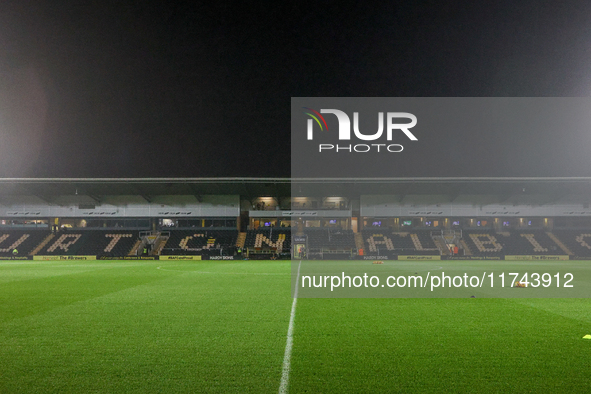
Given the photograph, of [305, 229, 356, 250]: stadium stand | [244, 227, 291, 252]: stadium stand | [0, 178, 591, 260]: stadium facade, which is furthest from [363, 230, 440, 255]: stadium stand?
[244, 227, 291, 252]: stadium stand

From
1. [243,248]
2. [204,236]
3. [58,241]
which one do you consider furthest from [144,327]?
[58,241]

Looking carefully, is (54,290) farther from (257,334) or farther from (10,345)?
(257,334)

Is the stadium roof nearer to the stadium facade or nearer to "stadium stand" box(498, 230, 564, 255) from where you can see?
the stadium facade

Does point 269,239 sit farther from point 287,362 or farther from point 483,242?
point 287,362

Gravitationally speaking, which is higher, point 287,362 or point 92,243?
point 287,362

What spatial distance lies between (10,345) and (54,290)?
7.88 m

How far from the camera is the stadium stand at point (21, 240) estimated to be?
4399 centimetres

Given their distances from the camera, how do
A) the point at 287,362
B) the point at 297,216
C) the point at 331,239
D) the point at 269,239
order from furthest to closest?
the point at 297,216, the point at 269,239, the point at 331,239, the point at 287,362

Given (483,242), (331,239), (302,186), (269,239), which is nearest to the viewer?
(331,239)

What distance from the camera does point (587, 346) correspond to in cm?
571

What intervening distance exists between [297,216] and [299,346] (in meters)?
45.0

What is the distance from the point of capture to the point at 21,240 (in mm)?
46031

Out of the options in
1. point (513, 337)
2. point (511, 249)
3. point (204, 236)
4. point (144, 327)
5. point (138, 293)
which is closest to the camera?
point (513, 337)

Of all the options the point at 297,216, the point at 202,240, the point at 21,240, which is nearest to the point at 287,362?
the point at 202,240
